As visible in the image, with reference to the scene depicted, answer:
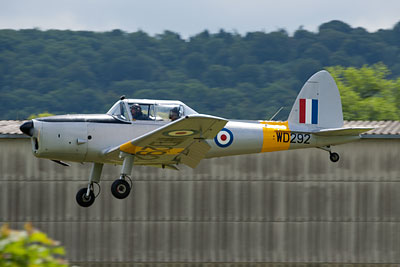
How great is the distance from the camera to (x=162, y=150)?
43.9 feet

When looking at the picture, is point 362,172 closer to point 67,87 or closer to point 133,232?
point 133,232

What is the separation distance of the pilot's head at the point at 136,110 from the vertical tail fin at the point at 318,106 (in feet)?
11.9

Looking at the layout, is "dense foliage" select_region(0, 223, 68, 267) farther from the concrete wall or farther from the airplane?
the concrete wall

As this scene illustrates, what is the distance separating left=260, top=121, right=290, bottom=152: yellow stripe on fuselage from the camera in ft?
47.6

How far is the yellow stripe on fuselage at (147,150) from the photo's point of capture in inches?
513

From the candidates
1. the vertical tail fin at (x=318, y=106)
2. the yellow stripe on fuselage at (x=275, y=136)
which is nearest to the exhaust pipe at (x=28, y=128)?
the yellow stripe on fuselage at (x=275, y=136)

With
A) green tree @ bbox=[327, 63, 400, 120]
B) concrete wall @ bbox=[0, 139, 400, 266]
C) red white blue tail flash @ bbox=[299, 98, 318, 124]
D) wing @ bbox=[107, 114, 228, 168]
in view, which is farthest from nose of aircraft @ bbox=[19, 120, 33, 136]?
green tree @ bbox=[327, 63, 400, 120]

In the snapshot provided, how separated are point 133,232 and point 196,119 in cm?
753

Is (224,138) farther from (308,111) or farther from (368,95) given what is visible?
(368,95)

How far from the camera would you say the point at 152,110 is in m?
13.2

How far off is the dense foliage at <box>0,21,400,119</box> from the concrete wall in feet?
132

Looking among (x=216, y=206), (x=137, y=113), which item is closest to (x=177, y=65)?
(x=216, y=206)

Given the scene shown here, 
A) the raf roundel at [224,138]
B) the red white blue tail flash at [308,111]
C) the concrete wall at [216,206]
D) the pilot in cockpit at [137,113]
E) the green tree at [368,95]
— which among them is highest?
the green tree at [368,95]

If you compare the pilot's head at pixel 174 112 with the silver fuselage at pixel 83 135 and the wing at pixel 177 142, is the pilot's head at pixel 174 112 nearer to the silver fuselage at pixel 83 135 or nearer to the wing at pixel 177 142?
the silver fuselage at pixel 83 135
